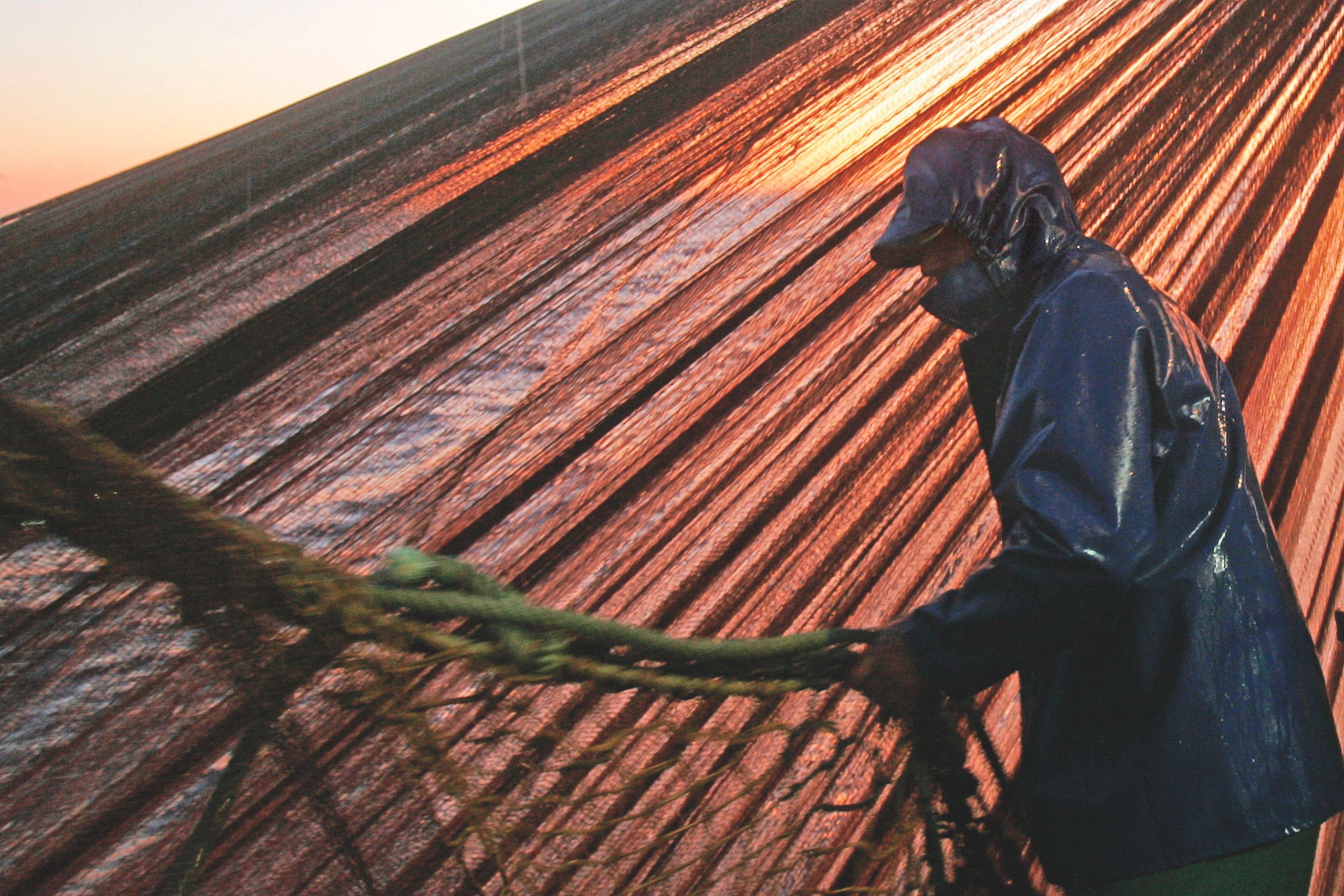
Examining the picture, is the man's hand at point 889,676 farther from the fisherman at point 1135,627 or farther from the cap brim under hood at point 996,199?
the cap brim under hood at point 996,199

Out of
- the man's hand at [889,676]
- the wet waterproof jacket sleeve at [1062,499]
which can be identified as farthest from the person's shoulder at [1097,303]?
the man's hand at [889,676]

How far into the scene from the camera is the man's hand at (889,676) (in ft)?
3.00

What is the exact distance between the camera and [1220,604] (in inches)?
35.5

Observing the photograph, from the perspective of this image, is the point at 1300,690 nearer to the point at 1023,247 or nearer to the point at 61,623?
the point at 1023,247

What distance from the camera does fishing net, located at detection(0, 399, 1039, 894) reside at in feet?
1.76

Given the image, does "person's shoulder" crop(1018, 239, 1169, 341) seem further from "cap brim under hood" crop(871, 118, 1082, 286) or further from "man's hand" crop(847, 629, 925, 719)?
"man's hand" crop(847, 629, 925, 719)

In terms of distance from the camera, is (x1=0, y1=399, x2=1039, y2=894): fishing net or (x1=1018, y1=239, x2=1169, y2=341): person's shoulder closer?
(x1=0, y1=399, x2=1039, y2=894): fishing net

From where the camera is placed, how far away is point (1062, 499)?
0.83 metres

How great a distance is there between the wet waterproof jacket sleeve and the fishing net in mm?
120

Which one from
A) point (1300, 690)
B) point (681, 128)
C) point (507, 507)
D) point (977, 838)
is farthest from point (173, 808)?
point (681, 128)

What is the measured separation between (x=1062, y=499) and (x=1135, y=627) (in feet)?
0.69

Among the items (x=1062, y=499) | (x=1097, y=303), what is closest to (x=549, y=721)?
(x=1062, y=499)

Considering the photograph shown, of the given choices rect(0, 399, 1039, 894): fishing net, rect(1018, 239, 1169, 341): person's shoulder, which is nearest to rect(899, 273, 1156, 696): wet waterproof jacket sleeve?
rect(1018, 239, 1169, 341): person's shoulder

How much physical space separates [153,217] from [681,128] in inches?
42.4
